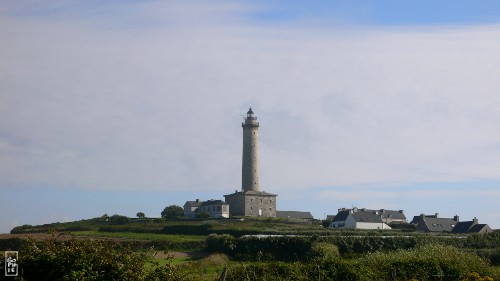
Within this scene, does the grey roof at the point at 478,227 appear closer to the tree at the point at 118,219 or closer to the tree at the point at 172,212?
the tree at the point at 172,212

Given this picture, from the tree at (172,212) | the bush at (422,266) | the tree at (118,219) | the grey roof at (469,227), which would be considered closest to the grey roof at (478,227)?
the grey roof at (469,227)

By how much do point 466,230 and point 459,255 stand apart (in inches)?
2429

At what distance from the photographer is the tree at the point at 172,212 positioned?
9550 cm

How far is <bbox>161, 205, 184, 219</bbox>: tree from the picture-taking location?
95.5 metres

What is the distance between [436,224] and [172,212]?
120ft

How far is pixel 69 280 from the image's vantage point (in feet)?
51.6

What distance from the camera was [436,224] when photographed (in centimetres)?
9562

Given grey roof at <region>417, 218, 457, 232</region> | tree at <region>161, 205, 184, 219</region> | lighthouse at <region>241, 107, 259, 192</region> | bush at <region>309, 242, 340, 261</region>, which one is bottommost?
bush at <region>309, 242, 340, 261</region>

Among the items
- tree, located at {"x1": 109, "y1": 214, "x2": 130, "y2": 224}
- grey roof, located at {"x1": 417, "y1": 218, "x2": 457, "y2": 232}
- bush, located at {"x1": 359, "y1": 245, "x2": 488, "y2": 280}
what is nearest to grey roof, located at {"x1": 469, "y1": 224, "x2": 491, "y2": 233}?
grey roof, located at {"x1": 417, "y1": 218, "x2": 457, "y2": 232}

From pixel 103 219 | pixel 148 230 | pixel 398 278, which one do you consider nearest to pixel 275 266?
pixel 398 278

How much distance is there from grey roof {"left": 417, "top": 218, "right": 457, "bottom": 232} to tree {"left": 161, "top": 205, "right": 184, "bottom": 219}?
33.0 meters

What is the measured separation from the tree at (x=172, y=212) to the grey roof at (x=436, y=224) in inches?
1298

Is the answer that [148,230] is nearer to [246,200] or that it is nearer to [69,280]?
[246,200]

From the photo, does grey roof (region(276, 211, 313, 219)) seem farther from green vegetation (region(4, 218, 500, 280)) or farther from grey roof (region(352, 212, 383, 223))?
green vegetation (region(4, 218, 500, 280))
